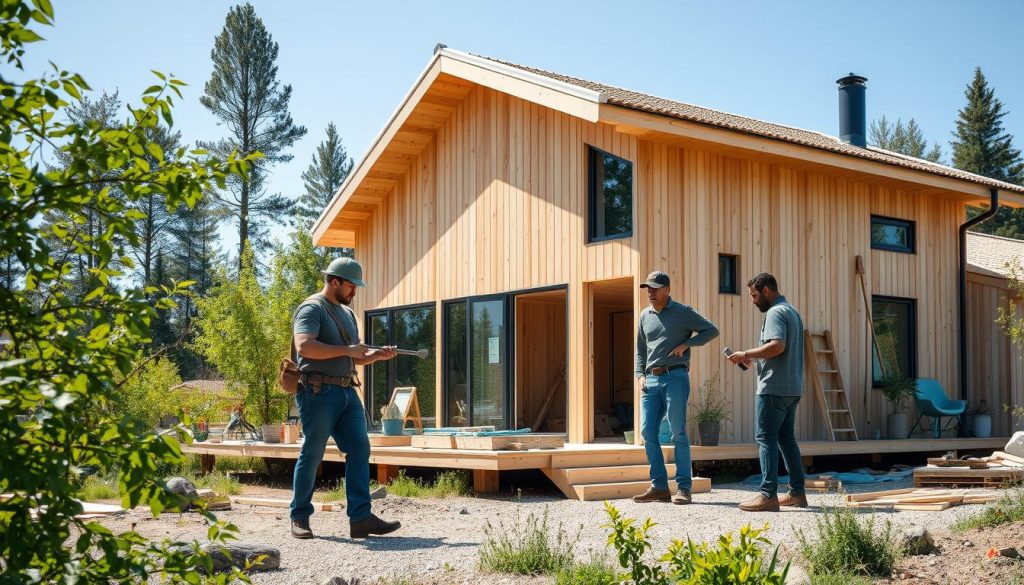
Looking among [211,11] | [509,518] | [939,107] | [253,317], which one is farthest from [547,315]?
[939,107]

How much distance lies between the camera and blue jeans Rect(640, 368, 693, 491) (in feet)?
27.0

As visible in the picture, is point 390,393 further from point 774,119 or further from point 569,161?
point 774,119

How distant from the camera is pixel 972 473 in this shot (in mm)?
9016

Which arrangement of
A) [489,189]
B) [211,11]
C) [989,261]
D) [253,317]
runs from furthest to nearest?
[211,11] < [253,317] < [989,261] < [489,189]

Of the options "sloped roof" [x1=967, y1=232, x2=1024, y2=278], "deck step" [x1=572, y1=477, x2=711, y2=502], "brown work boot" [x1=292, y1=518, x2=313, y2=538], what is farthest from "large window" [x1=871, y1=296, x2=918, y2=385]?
"brown work boot" [x1=292, y1=518, x2=313, y2=538]

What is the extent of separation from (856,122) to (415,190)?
686 cm

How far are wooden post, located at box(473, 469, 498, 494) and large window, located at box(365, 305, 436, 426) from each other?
13.6 ft

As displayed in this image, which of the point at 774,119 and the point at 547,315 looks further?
the point at 774,119

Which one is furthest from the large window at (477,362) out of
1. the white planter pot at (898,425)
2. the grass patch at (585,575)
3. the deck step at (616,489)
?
the grass patch at (585,575)

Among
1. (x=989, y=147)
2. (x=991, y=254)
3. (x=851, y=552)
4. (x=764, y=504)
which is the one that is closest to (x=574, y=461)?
(x=764, y=504)

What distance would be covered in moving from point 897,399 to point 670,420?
17.9ft

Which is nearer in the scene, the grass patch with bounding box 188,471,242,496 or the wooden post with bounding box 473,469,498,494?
the wooden post with bounding box 473,469,498,494

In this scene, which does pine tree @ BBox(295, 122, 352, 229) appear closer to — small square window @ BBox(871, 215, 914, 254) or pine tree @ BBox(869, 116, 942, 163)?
pine tree @ BBox(869, 116, 942, 163)

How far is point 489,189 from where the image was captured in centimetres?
1289
